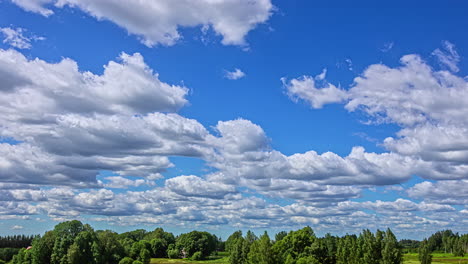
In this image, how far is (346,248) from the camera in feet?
416

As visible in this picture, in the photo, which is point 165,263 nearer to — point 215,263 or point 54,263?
point 215,263

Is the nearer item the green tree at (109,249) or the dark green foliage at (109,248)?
the green tree at (109,249)

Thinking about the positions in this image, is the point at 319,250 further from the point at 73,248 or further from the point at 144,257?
the point at 73,248

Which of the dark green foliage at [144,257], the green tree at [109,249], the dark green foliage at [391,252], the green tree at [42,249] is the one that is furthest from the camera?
the dark green foliage at [144,257]

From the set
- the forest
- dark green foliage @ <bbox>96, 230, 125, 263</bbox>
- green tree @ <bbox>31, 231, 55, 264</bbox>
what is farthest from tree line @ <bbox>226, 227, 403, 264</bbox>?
green tree @ <bbox>31, 231, 55, 264</bbox>

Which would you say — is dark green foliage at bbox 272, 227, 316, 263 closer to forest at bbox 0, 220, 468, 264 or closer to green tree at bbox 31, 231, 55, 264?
forest at bbox 0, 220, 468, 264

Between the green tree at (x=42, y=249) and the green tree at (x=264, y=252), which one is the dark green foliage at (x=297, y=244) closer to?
the green tree at (x=264, y=252)

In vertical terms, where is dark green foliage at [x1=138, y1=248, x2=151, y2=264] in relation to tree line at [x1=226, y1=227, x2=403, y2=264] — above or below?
below

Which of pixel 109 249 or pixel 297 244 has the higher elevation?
pixel 297 244

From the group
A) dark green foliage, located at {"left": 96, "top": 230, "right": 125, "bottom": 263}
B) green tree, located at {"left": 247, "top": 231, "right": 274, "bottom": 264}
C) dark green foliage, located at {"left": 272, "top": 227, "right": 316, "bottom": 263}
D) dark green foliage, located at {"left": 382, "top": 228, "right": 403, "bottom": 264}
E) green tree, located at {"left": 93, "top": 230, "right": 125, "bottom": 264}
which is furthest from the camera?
dark green foliage, located at {"left": 96, "top": 230, "right": 125, "bottom": 263}

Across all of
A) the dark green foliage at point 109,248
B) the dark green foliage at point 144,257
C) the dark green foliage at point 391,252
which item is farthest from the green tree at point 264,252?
the dark green foliage at point 144,257

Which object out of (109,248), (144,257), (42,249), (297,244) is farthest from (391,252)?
(42,249)

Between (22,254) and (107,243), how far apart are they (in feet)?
112

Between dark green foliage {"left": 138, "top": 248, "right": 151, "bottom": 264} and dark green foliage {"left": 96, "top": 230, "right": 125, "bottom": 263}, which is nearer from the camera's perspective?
dark green foliage {"left": 96, "top": 230, "right": 125, "bottom": 263}
